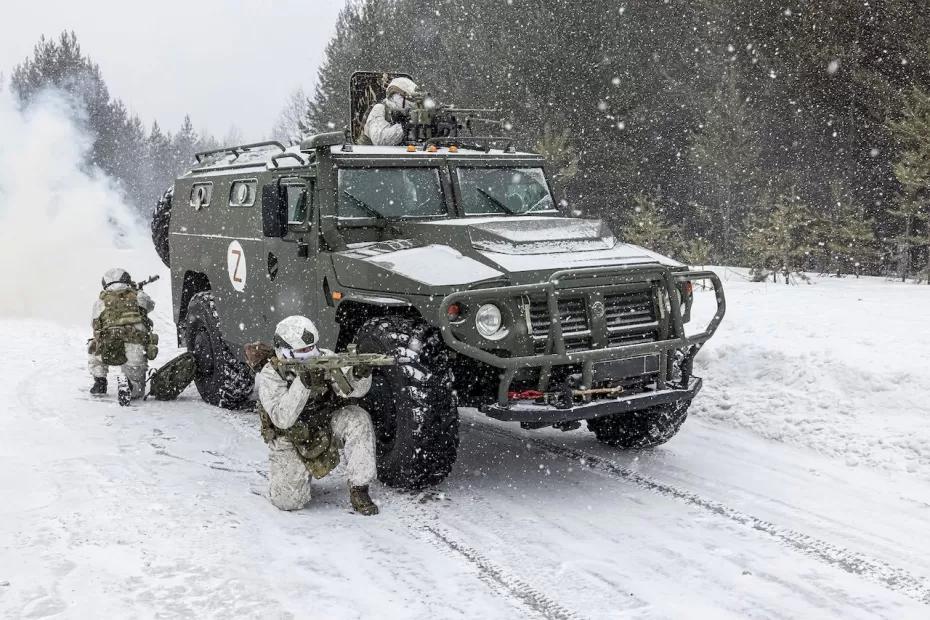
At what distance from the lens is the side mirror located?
6.77m

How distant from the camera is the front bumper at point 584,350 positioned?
5.37 metres

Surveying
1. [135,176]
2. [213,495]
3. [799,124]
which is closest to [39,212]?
[799,124]

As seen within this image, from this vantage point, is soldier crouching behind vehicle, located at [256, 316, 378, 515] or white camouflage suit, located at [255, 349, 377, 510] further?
white camouflage suit, located at [255, 349, 377, 510]

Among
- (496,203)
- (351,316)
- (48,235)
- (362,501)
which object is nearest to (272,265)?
(351,316)

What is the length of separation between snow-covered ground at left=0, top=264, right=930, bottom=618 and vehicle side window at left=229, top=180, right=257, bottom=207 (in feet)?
6.71

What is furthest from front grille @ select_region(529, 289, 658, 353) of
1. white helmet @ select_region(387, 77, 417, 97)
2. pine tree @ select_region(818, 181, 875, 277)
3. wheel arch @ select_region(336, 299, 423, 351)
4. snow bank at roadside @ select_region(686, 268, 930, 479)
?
pine tree @ select_region(818, 181, 875, 277)

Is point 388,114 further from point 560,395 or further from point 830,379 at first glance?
point 830,379

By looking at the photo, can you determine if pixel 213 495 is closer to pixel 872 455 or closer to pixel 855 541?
pixel 855 541

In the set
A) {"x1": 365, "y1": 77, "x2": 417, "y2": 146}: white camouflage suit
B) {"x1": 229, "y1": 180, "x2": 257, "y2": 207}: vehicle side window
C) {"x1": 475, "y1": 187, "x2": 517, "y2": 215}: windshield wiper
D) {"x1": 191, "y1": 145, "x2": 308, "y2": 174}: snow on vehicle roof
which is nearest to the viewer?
Answer: {"x1": 475, "y1": 187, "x2": 517, "y2": 215}: windshield wiper

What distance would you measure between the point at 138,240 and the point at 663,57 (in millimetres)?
36521

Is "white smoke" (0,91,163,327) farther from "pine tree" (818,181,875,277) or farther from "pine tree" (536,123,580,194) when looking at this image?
"pine tree" (818,181,875,277)

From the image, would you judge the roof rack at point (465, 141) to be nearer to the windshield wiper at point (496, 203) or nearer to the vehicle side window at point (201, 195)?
the windshield wiper at point (496, 203)

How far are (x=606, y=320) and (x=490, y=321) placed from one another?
792mm

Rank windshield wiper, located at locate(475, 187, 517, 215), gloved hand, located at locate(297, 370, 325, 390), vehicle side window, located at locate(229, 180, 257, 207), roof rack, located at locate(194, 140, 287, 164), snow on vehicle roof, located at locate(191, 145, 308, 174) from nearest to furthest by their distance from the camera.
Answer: gloved hand, located at locate(297, 370, 325, 390) → windshield wiper, located at locate(475, 187, 517, 215) → snow on vehicle roof, located at locate(191, 145, 308, 174) → vehicle side window, located at locate(229, 180, 257, 207) → roof rack, located at locate(194, 140, 287, 164)
